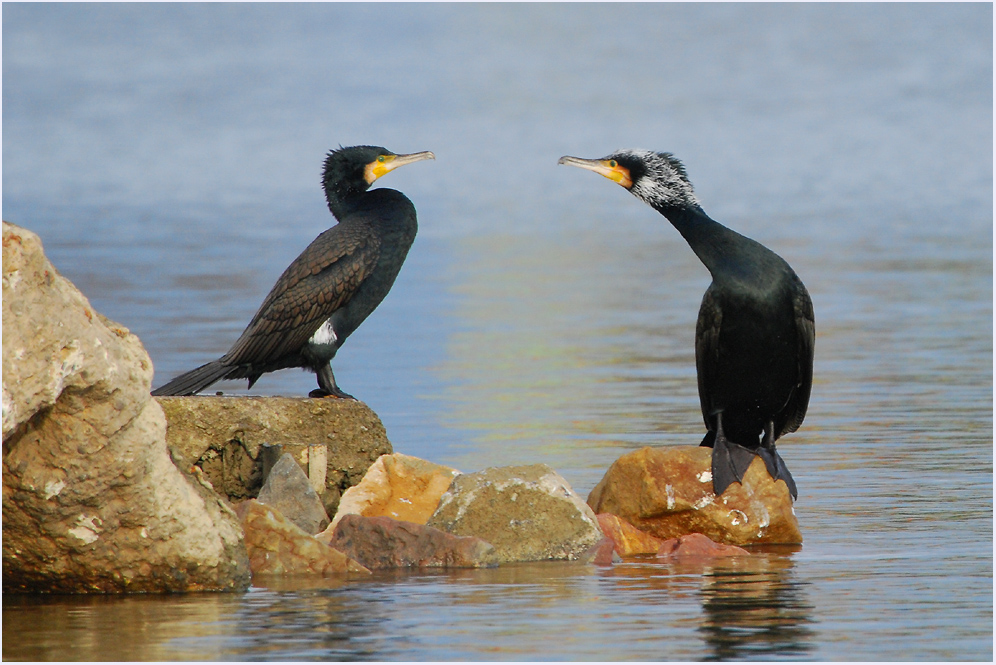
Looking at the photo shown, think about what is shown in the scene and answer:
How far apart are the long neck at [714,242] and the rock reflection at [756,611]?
4.66ft

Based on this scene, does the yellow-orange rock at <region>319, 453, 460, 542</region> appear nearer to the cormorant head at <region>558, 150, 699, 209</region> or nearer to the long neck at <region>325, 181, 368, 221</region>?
the cormorant head at <region>558, 150, 699, 209</region>

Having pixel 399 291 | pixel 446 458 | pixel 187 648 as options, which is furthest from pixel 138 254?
pixel 187 648

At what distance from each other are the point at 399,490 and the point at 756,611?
2498mm

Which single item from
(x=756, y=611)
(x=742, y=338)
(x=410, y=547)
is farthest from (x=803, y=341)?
(x=756, y=611)

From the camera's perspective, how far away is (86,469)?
7094 mm

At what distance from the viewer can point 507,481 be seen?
8438 millimetres

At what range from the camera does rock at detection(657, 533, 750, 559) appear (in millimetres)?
8281

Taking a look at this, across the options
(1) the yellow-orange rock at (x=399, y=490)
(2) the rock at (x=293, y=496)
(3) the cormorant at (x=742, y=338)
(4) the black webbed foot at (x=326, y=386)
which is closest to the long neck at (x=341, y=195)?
(4) the black webbed foot at (x=326, y=386)

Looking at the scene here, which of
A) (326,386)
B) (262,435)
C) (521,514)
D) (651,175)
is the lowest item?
(521,514)

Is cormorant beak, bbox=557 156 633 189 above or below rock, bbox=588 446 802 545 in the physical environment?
above

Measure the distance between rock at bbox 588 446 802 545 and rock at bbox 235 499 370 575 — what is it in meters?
1.48

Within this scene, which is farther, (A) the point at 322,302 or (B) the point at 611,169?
(A) the point at 322,302

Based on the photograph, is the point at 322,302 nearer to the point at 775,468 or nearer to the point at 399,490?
the point at 399,490

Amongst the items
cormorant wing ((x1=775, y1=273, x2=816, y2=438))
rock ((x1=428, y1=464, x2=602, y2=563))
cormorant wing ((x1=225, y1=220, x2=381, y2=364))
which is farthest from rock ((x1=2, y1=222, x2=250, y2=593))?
cormorant wing ((x1=775, y1=273, x2=816, y2=438))
